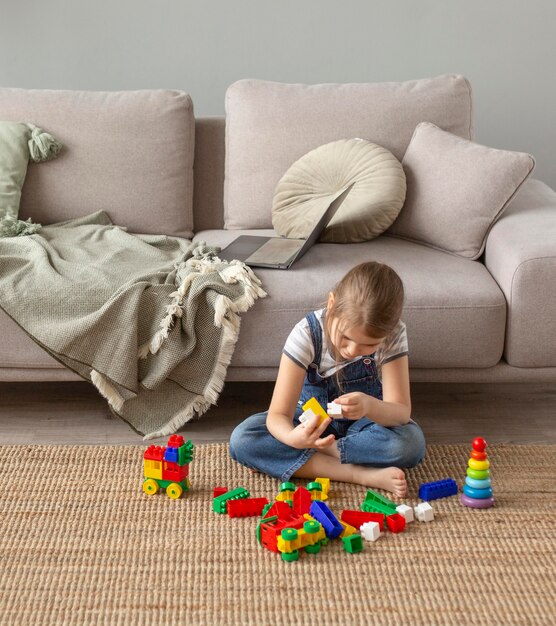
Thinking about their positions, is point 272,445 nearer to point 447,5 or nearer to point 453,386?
point 453,386

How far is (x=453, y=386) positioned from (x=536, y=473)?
2.06 feet

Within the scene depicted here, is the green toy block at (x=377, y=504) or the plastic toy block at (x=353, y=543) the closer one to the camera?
the plastic toy block at (x=353, y=543)

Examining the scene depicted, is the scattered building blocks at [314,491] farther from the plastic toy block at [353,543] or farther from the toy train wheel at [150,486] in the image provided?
the toy train wheel at [150,486]

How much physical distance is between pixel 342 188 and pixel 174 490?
1093 mm

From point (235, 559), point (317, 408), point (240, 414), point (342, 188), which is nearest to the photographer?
point (235, 559)

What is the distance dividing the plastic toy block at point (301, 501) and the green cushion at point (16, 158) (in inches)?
47.3

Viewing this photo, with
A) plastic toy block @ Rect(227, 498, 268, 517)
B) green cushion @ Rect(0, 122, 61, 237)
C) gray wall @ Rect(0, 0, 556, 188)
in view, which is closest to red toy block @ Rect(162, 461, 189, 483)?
plastic toy block @ Rect(227, 498, 268, 517)

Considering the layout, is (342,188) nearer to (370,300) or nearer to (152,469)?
(370,300)

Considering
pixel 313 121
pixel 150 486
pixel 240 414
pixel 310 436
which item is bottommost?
pixel 240 414

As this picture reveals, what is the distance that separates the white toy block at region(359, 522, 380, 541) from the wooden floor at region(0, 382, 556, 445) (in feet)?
1.84

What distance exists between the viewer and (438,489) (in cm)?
190

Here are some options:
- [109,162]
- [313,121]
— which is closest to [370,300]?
[313,121]

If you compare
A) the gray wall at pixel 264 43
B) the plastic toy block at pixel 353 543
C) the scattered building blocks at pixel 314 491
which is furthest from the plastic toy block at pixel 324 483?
the gray wall at pixel 264 43

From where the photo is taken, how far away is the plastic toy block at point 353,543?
66.2 inches
